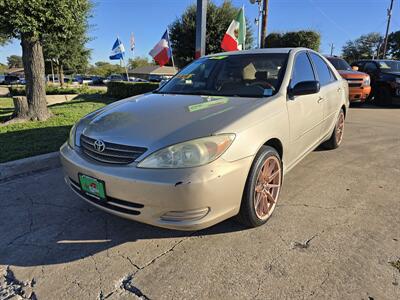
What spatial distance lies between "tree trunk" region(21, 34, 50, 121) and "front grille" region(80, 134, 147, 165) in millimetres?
5484

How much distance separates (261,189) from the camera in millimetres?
2811

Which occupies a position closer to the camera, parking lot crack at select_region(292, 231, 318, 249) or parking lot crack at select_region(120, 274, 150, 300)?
parking lot crack at select_region(120, 274, 150, 300)

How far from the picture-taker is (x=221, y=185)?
2.31m

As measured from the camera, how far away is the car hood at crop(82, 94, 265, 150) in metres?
2.42

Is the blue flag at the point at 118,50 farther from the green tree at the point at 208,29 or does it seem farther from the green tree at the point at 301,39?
the green tree at the point at 301,39

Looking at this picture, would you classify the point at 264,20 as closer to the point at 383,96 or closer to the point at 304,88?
the point at 383,96

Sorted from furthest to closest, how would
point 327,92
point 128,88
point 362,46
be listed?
point 362,46 < point 128,88 < point 327,92

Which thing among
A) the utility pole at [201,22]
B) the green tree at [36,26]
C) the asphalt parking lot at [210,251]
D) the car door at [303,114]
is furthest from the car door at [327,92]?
the green tree at [36,26]

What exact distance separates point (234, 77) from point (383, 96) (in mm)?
9958

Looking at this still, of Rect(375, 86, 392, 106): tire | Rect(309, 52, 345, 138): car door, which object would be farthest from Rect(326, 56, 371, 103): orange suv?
Rect(309, 52, 345, 138): car door

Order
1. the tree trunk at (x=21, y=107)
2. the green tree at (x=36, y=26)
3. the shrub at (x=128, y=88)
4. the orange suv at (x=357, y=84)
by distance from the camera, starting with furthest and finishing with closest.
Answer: the shrub at (x=128, y=88), the orange suv at (x=357, y=84), the tree trunk at (x=21, y=107), the green tree at (x=36, y=26)

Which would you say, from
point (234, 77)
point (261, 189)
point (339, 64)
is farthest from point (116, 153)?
point (339, 64)

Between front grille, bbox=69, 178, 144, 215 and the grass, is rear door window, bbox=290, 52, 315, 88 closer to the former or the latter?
front grille, bbox=69, 178, 144, 215

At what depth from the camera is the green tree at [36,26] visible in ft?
21.0
